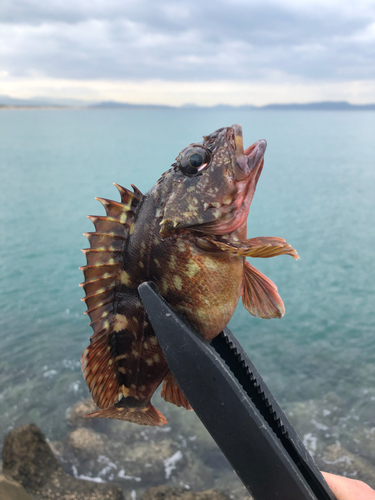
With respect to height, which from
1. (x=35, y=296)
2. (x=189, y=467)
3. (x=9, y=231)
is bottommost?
(x=189, y=467)

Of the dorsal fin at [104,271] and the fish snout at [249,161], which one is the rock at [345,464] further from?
the fish snout at [249,161]

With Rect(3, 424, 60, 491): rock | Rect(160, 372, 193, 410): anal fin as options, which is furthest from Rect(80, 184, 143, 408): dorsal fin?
Rect(3, 424, 60, 491): rock

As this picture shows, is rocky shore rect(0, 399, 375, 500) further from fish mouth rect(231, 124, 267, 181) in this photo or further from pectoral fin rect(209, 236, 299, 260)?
fish mouth rect(231, 124, 267, 181)

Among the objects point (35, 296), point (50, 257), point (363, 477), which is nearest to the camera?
point (363, 477)

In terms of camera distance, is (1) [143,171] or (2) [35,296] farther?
(1) [143,171]

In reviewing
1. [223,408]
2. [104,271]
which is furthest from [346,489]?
[104,271]

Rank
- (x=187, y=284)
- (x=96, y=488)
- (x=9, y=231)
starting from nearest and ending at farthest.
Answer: (x=187, y=284) < (x=96, y=488) < (x=9, y=231)

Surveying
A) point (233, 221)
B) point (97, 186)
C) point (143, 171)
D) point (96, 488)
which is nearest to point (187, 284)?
point (233, 221)

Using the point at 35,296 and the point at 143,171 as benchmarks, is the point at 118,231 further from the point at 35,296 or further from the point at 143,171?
the point at 143,171
